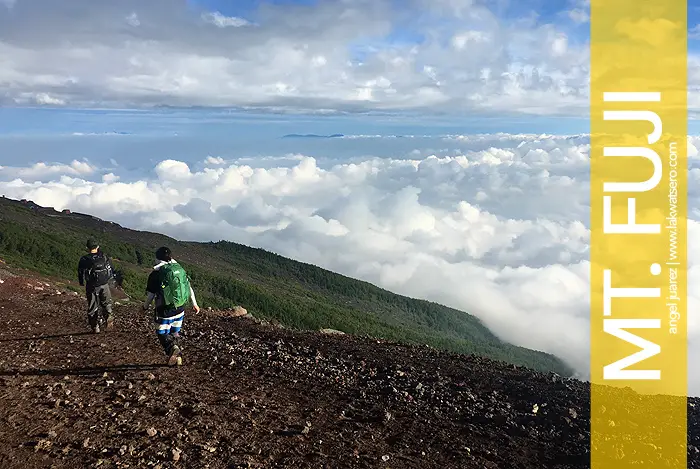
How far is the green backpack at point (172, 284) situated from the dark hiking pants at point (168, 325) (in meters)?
0.24

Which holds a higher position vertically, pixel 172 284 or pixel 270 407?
pixel 172 284

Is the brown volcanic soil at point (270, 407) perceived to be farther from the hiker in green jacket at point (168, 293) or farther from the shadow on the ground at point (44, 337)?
the hiker in green jacket at point (168, 293)

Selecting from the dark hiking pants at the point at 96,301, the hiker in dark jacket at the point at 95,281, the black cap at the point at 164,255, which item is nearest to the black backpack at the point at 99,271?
the hiker in dark jacket at the point at 95,281

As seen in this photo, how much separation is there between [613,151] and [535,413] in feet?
50.3

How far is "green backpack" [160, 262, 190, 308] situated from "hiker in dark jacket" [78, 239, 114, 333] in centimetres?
502

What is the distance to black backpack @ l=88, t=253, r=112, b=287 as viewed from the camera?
615 inches

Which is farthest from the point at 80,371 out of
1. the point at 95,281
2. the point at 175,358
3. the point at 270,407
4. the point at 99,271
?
the point at 270,407

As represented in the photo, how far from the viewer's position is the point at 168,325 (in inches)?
483

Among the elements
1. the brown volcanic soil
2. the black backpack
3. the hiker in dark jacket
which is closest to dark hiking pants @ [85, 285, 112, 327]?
the hiker in dark jacket

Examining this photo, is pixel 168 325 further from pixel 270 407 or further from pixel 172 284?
pixel 270 407

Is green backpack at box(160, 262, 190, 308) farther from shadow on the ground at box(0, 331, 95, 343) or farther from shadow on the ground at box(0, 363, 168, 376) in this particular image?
shadow on the ground at box(0, 331, 95, 343)

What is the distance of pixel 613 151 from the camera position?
863 inches

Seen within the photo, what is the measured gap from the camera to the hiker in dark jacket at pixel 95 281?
1556 centimetres

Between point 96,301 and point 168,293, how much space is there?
5337 mm
